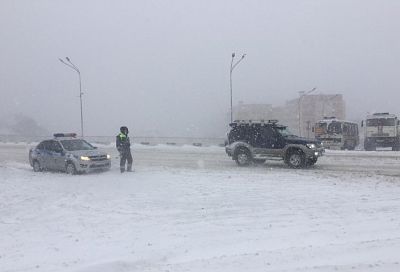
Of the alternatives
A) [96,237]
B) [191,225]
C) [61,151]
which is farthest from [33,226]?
[61,151]

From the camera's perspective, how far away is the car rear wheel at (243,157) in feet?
70.5

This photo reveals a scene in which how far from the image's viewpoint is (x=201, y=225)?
8867 mm

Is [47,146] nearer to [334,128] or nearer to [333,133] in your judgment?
[333,133]

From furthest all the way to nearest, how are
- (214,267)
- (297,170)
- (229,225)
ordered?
(297,170) < (229,225) < (214,267)

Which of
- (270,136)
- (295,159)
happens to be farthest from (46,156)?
(295,159)

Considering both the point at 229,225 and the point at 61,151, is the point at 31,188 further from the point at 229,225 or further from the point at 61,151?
the point at 229,225

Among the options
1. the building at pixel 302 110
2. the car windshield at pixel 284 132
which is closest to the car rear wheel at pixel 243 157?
the car windshield at pixel 284 132

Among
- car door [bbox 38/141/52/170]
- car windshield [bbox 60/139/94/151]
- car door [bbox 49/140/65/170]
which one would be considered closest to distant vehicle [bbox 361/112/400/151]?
car windshield [bbox 60/139/94/151]

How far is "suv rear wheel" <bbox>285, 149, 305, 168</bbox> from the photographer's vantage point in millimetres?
20062

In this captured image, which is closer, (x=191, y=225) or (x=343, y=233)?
(x=343, y=233)

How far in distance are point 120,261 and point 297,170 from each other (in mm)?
13467

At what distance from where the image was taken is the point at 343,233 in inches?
315

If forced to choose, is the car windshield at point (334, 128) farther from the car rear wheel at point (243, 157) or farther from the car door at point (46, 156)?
the car door at point (46, 156)

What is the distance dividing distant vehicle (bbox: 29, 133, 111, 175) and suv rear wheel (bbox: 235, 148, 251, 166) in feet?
20.3
